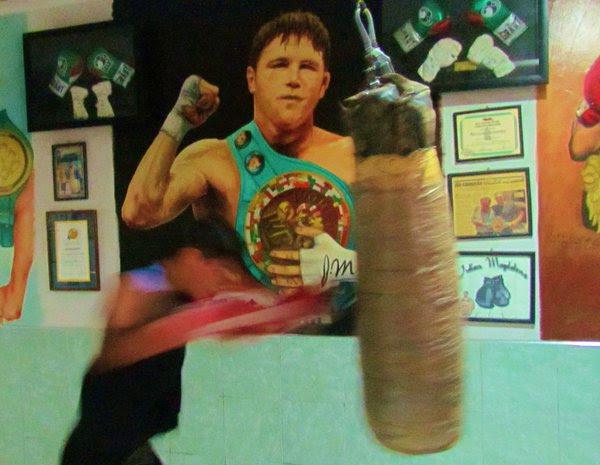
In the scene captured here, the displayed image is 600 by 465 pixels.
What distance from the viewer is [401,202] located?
684mm

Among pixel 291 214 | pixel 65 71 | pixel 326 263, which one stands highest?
pixel 65 71

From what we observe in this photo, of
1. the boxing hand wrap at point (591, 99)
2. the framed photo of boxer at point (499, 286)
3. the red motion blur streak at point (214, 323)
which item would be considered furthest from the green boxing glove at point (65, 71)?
the boxing hand wrap at point (591, 99)

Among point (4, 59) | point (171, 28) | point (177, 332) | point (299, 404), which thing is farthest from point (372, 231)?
point (4, 59)

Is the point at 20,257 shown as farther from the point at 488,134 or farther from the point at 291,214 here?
the point at 488,134

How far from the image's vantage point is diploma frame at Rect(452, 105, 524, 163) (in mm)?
1456

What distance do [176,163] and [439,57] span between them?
2.60 ft

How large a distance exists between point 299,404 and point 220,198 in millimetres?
621

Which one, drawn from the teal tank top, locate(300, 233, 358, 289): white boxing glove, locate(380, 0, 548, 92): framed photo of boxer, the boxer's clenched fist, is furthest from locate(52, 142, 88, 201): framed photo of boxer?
locate(380, 0, 548, 92): framed photo of boxer

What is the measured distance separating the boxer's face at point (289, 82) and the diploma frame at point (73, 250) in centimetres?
65

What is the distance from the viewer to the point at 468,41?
148 centimetres

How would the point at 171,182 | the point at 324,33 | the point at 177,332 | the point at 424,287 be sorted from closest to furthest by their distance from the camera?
the point at 424,287 → the point at 177,332 → the point at 324,33 → the point at 171,182

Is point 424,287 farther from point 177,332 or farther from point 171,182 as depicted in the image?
point 171,182

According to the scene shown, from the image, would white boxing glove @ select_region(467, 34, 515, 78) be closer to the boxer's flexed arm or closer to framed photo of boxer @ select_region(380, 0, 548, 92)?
framed photo of boxer @ select_region(380, 0, 548, 92)

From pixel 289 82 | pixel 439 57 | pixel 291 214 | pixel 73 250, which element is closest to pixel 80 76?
pixel 73 250
